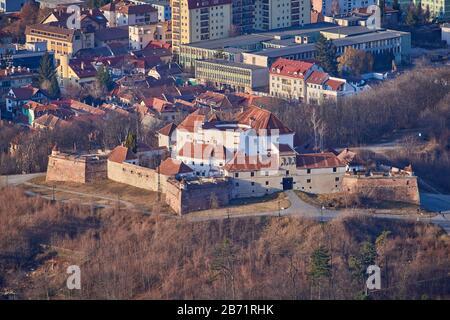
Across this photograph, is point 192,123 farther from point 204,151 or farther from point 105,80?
point 105,80

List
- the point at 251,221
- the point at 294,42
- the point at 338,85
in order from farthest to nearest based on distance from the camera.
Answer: the point at 294,42 → the point at 338,85 → the point at 251,221

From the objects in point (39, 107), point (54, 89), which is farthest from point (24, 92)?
point (39, 107)

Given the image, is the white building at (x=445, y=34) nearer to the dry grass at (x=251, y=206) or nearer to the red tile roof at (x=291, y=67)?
the red tile roof at (x=291, y=67)

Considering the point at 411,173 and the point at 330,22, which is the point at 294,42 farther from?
the point at 411,173

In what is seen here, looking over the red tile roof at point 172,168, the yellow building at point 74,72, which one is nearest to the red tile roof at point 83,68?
the yellow building at point 74,72

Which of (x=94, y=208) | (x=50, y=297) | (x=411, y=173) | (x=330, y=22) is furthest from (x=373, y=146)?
(x=330, y=22)
